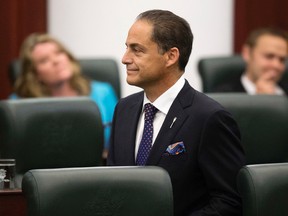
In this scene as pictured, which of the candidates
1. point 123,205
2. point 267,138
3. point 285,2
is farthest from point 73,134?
point 285,2

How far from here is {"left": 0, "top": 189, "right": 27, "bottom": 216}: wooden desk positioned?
2996mm

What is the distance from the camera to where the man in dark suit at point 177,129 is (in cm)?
302

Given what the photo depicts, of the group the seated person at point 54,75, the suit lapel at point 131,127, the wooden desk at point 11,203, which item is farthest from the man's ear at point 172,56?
the seated person at point 54,75

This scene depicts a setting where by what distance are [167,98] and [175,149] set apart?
0.73ft

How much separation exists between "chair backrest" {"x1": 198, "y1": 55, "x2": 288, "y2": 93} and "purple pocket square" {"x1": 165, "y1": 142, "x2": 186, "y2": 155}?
258cm

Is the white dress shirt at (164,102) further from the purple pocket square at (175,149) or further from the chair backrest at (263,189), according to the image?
the chair backrest at (263,189)

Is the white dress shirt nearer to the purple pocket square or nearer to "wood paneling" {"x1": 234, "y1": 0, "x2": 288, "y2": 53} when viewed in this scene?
the purple pocket square

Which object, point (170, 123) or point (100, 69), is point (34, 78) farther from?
point (170, 123)

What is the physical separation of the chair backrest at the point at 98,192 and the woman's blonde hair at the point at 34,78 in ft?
8.71

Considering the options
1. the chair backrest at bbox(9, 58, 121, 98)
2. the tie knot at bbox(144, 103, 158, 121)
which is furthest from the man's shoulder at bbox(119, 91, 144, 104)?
the chair backrest at bbox(9, 58, 121, 98)

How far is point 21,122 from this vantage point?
12.8 ft

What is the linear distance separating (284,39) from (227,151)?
9.58 feet

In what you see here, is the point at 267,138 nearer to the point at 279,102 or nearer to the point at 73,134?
the point at 279,102

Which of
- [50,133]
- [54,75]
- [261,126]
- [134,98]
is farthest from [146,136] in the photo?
Answer: [54,75]
